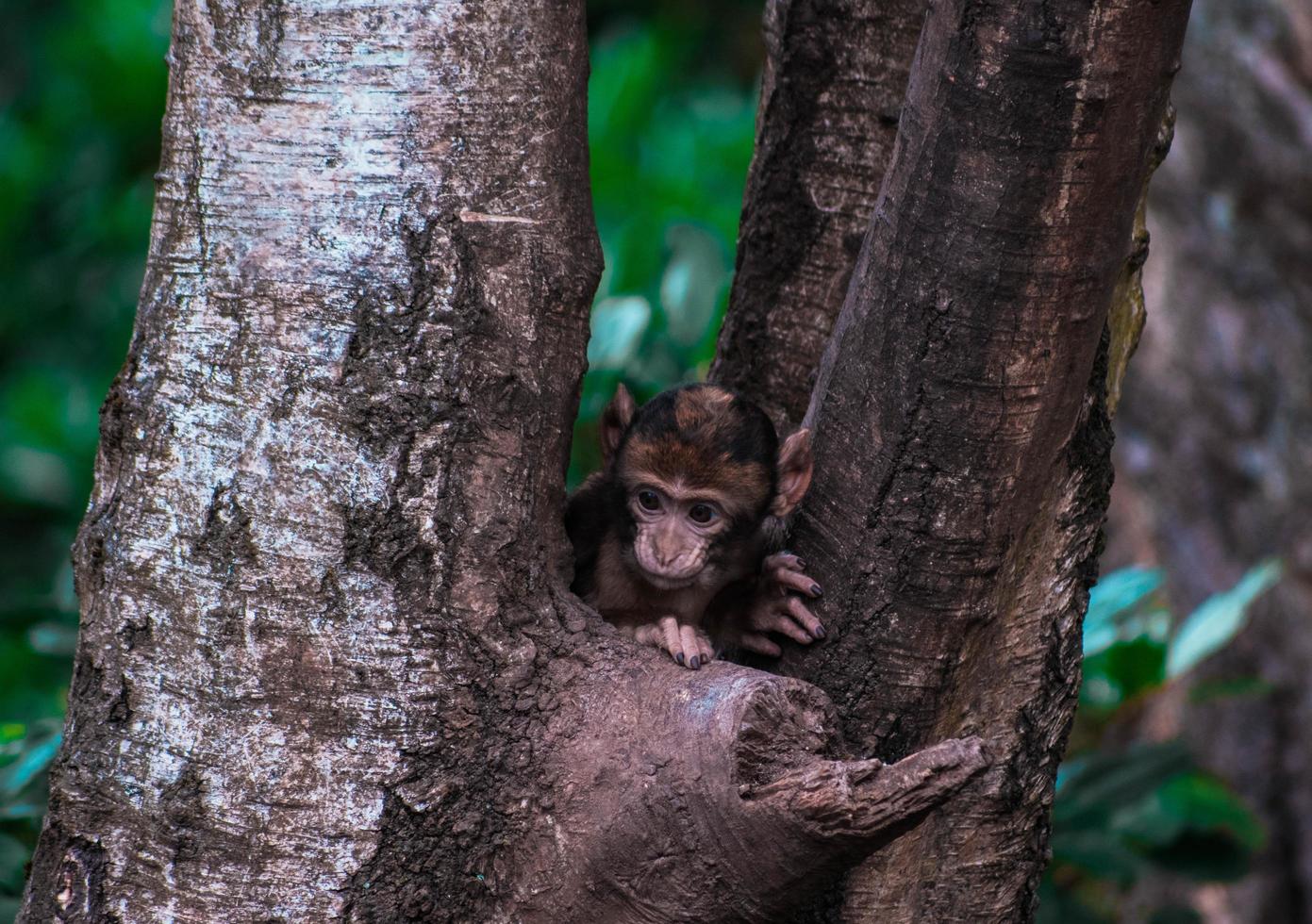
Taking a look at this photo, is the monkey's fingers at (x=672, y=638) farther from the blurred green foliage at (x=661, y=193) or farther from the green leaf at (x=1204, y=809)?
the green leaf at (x=1204, y=809)

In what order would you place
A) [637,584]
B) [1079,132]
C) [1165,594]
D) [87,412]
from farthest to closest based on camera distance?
[87,412], [1165,594], [637,584], [1079,132]

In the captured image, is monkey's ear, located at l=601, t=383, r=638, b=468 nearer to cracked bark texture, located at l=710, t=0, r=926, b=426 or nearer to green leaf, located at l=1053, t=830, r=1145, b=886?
cracked bark texture, located at l=710, t=0, r=926, b=426

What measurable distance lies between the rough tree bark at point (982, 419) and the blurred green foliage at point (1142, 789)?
4.01 ft

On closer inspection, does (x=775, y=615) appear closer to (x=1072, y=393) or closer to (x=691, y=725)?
(x=691, y=725)

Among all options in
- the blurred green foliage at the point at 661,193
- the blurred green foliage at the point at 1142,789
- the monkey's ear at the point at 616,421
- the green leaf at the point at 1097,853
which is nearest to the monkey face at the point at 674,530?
the monkey's ear at the point at 616,421

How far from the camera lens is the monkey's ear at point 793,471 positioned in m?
2.29

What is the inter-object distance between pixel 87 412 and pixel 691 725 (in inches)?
247

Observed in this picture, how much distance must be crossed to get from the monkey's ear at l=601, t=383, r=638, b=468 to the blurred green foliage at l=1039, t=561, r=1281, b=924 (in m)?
1.32

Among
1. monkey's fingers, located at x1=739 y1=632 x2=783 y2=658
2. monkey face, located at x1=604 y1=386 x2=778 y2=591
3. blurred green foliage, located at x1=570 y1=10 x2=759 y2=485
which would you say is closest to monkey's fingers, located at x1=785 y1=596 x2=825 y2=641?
monkey's fingers, located at x1=739 y1=632 x2=783 y2=658

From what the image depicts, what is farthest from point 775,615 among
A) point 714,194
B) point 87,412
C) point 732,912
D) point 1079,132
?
point 87,412

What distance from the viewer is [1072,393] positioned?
199 centimetres

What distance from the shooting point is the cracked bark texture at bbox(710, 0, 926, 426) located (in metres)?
2.69

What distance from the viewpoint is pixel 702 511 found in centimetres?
295

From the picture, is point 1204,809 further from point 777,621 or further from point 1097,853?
point 777,621
